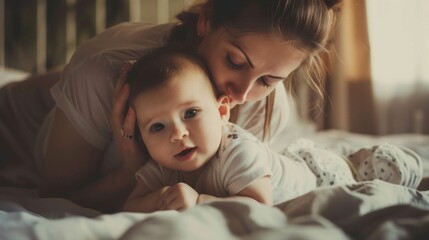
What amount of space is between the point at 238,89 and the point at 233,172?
200mm

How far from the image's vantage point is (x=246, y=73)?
0.91 meters

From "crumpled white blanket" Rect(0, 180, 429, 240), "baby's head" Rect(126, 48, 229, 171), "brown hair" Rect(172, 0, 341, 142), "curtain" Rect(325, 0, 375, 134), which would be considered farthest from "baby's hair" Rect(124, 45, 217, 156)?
"curtain" Rect(325, 0, 375, 134)

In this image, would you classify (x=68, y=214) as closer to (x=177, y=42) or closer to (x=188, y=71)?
(x=188, y=71)

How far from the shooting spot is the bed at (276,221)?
498 mm

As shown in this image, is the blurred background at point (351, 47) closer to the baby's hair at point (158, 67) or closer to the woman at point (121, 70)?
the woman at point (121, 70)

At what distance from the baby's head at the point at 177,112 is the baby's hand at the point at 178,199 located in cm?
7

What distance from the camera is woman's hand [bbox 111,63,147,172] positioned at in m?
0.89

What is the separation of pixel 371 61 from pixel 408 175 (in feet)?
6.09

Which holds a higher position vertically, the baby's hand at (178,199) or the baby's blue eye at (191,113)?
the baby's blue eye at (191,113)

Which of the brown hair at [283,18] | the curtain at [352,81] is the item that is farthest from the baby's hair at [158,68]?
the curtain at [352,81]

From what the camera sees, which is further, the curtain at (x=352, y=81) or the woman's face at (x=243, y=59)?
the curtain at (x=352, y=81)

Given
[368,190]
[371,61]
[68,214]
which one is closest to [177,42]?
[68,214]

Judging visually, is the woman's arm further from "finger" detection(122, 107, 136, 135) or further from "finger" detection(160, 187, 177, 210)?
"finger" detection(160, 187, 177, 210)

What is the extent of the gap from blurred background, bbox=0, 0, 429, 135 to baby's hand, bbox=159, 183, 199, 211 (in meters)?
1.70
